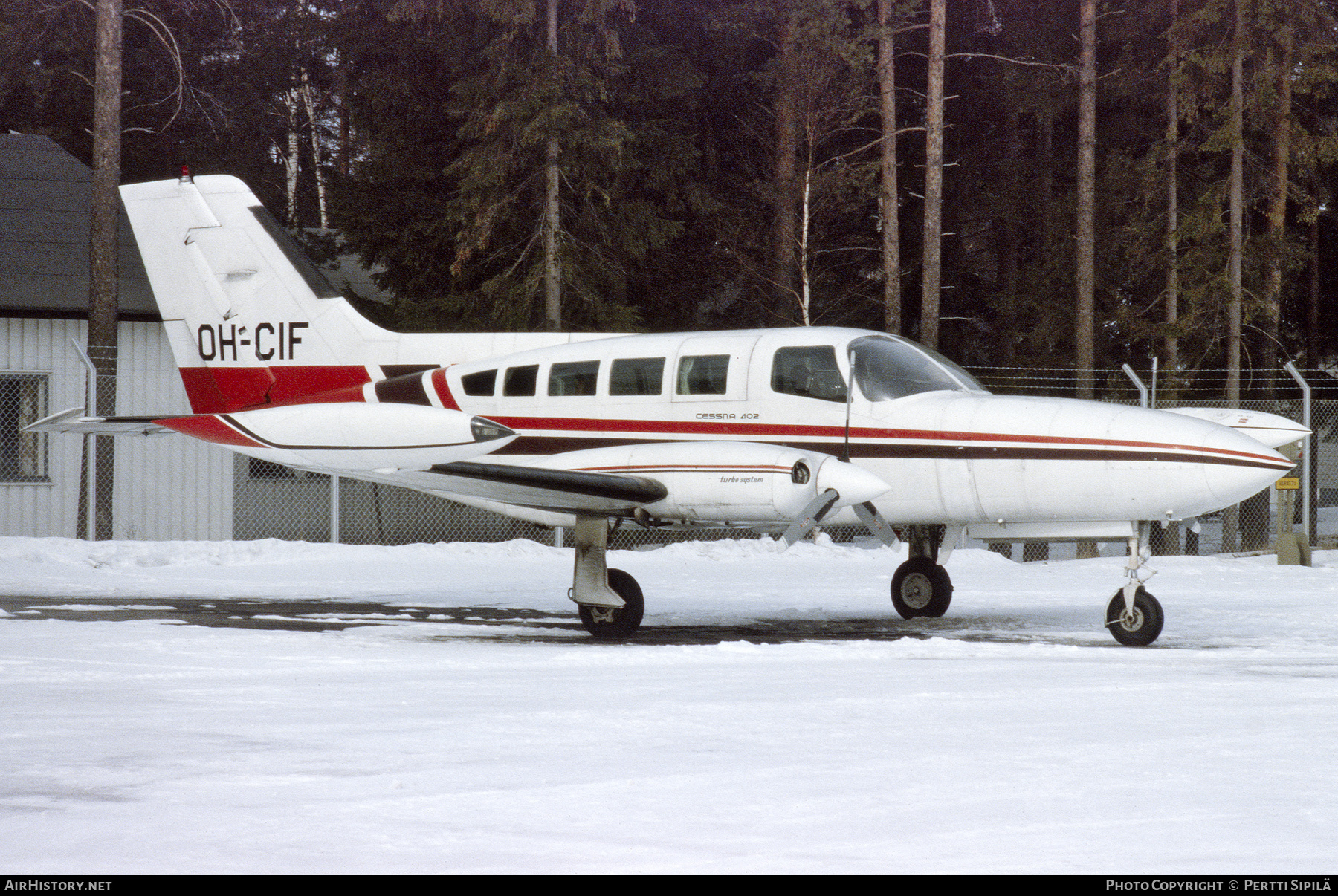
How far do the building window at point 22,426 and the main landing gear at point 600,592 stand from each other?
12.1 meters

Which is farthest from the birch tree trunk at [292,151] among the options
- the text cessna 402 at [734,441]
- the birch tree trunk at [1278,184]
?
the text cessna 402 at [734,441]

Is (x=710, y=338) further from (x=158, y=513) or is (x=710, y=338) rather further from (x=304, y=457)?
(x=158, y=513)

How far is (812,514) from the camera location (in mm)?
9852

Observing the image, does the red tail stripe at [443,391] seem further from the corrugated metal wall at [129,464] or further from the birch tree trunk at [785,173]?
the birch tree trunk at [785,173]

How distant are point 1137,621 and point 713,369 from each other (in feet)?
12.2

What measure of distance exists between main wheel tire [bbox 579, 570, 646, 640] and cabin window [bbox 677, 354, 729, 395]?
1618 millimetres

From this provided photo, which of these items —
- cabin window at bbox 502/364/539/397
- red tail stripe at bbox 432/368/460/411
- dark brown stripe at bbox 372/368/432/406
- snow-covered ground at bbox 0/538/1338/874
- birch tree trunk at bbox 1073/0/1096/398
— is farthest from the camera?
birch tree trunk at bbox 1073/0/1096/398

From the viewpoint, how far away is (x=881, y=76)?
78.6ft

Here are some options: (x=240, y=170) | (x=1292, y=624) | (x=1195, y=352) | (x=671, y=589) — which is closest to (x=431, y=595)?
(x=671, y=589)

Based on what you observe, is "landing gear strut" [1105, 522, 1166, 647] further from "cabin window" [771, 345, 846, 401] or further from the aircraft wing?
the aircraft wing

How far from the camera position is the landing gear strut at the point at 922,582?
12.0 m

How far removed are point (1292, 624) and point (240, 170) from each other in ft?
78.9

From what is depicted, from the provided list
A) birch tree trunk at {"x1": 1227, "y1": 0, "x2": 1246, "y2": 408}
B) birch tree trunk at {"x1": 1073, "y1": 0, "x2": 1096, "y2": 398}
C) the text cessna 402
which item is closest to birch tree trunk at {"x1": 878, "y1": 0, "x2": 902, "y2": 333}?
birch tree trunk at {"x1": 1073, "y1": 0, "x2": 1096, "y2": 398}

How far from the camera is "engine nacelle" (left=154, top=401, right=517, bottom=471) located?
9570mm
